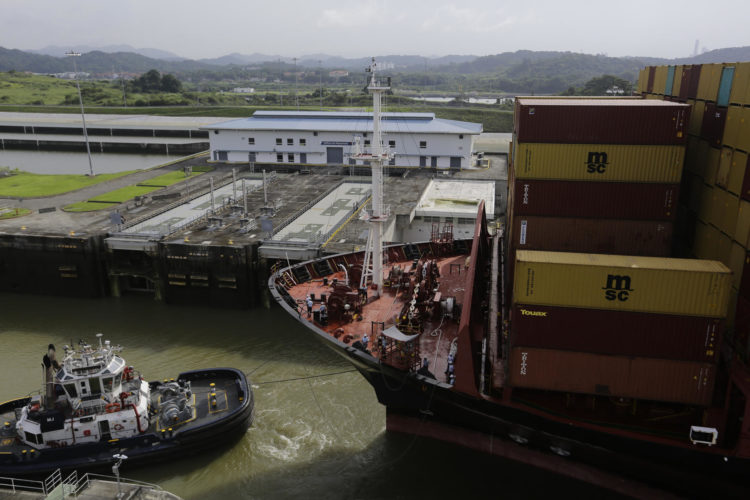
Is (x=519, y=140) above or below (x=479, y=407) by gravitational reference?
above

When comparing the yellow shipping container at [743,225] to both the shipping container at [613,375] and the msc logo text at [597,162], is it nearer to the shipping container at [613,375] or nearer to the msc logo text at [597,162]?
the shipping container at [613,375]

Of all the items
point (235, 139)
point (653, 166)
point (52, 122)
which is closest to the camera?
point (653, 166)

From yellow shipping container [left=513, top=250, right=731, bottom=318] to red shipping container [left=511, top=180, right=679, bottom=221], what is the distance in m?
2.83

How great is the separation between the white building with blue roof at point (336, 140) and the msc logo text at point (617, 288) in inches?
1521

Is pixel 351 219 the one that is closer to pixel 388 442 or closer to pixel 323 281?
pixel 323 281

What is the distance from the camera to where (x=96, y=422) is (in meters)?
17.1

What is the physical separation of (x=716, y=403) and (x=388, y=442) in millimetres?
10149

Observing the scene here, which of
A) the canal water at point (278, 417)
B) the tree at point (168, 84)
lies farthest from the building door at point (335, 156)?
the tree at point (168, 84)

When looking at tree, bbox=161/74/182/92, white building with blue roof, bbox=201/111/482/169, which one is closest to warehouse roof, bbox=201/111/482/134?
white building with blue roof, bbox=201/111/482/169

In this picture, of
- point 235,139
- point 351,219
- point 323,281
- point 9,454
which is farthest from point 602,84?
point 9,454

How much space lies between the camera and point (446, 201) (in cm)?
4047

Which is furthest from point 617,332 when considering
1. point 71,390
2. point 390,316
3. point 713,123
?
point 71,390

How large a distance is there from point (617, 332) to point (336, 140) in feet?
140

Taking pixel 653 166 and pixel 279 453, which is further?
pixel 279 453
